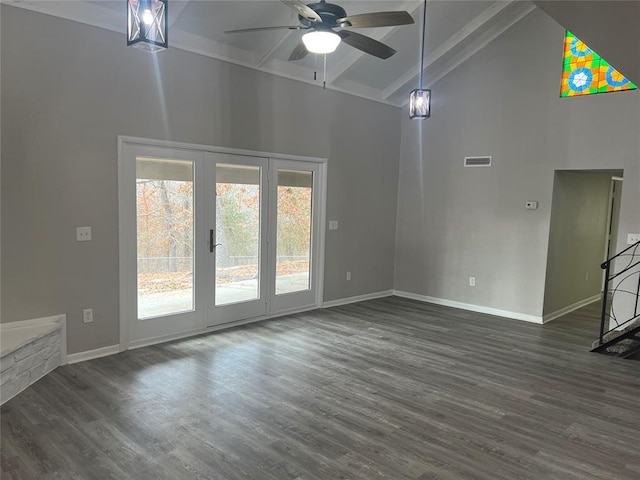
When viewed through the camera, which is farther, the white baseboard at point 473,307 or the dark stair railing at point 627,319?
the white baseboard at point 473,307

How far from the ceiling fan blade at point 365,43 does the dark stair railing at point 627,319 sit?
10.5 ft

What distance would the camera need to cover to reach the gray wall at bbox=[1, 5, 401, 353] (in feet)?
12.1

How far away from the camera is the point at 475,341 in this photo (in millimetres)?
5176

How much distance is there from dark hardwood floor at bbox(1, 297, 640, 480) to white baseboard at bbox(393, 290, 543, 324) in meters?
0.97

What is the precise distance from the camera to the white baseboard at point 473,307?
6093 millimetres

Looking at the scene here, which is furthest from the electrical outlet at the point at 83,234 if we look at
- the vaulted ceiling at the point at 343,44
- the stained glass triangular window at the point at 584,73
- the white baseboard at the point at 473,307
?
the stained glass triangular window at the point at 584,73

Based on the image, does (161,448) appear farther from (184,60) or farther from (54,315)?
(184,60)

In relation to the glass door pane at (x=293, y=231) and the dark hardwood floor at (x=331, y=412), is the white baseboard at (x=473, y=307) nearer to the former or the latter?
the dark hardwood floor at (x=331, y=412)

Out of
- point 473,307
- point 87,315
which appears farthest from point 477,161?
point 87,315

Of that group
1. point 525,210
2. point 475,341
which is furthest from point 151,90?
point 525,210

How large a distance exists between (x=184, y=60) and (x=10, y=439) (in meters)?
3.72

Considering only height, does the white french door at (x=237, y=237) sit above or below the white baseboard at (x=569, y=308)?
above

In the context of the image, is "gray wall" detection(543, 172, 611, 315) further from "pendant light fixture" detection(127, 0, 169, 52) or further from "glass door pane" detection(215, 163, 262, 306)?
"pendant light fixture" detection(127, 0, 169, 52)

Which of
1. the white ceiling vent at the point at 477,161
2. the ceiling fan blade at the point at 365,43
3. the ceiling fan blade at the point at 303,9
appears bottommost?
the white ceiling vent at the point at 477,161
